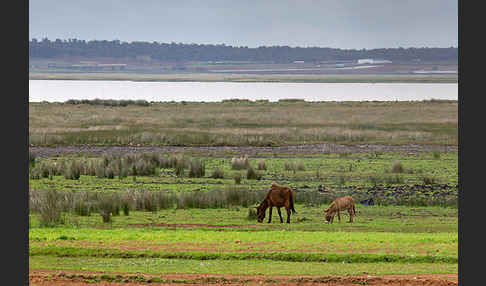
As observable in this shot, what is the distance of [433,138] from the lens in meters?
56.0

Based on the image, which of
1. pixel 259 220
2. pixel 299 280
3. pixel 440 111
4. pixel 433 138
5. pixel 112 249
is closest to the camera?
pixel 299 280

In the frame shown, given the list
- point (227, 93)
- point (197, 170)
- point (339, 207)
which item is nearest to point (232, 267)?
point (339, 207)

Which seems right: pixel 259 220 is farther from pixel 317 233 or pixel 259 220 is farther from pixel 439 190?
pixel 439 190

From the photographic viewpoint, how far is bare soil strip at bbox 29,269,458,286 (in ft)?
50.6

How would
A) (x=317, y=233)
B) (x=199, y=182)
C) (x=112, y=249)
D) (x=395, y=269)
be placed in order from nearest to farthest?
1. (x=395, y=269)
2. (x=112, y=249)
3. (x=317, y=233)
4. (x=199, y=182)

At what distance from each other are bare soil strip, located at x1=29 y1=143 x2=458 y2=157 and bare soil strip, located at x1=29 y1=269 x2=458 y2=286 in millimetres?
30777

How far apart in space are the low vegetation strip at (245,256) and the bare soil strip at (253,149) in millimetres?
28373

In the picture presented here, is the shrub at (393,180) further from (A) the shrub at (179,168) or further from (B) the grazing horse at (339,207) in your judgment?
(B) the grazing horse at (339,207)

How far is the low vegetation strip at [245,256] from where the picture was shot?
17.4 meters

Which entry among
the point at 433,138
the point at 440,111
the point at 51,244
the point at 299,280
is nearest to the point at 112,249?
the point at 51,244

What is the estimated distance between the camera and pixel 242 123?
6800 centimetres

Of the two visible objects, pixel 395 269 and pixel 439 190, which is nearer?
pixel 395 269

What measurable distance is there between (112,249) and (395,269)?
5950 millimetres
